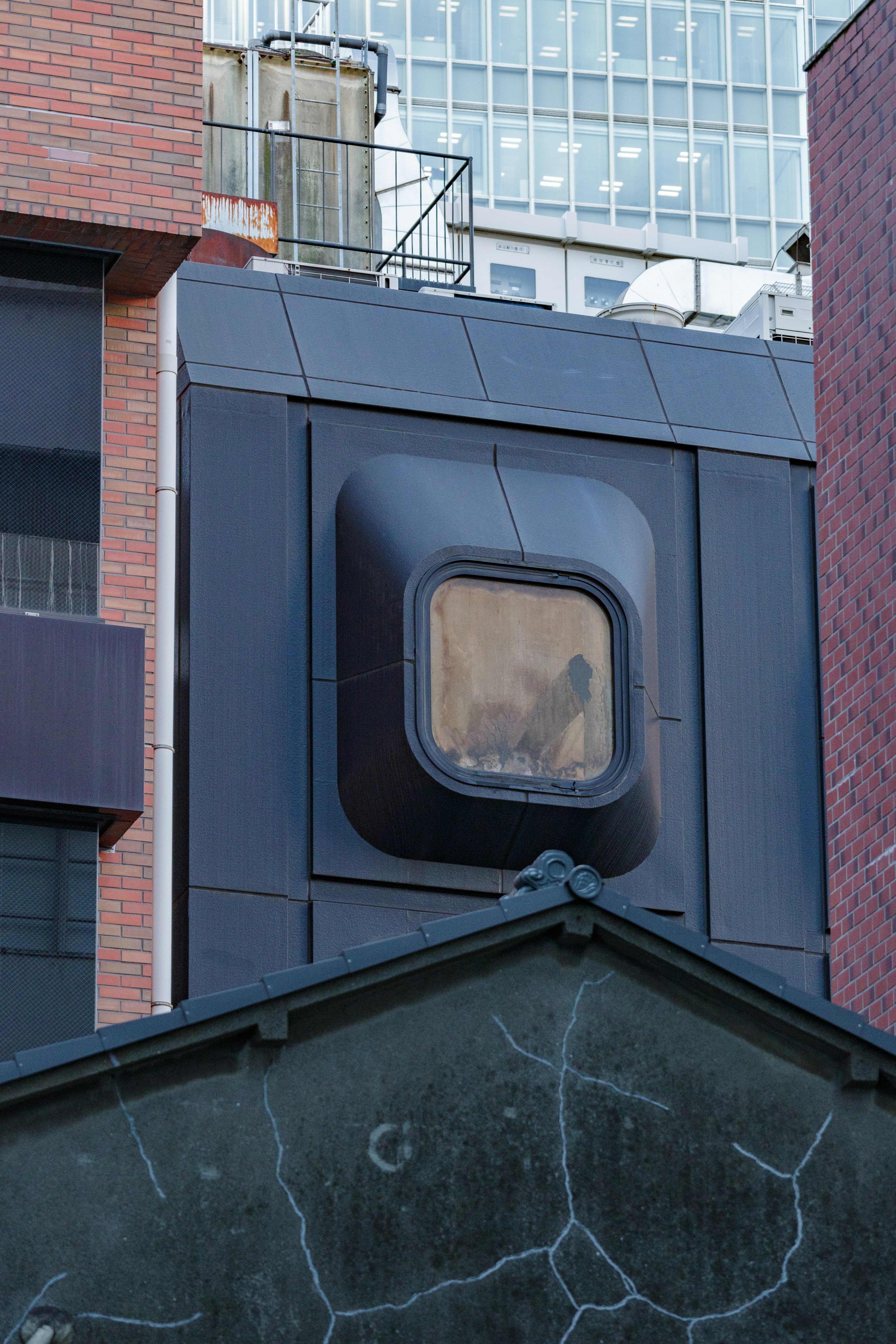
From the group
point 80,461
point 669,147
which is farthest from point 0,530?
point 669,147

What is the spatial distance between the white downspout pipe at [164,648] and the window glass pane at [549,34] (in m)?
77.1

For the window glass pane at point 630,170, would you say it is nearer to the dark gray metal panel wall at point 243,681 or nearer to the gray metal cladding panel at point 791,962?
the dark gray metal panel wall at point 243,681

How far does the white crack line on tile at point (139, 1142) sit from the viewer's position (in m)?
9.98

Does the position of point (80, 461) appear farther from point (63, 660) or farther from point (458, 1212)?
point (458, 1212)

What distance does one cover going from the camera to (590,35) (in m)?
93.3

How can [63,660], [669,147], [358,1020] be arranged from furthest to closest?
1. [669,147]
2. [63,660]
3. [358,1020]

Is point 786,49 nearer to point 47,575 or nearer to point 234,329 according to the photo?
point 234,329

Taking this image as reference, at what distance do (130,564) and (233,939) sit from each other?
11.1 feet

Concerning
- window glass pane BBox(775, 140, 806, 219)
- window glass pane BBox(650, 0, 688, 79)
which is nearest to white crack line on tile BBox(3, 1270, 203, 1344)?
window glass pane BBox(775, 140, 806, 219)

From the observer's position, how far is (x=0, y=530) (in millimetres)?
16000

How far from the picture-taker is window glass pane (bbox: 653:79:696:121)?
92.6 meters

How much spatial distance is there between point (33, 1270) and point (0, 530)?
7.07 meters

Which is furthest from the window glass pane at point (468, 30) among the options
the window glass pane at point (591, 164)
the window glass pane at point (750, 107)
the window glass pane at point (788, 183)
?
the window glass pane at point (788, 183)

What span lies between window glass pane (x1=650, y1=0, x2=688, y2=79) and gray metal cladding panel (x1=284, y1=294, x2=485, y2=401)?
74.3 m
